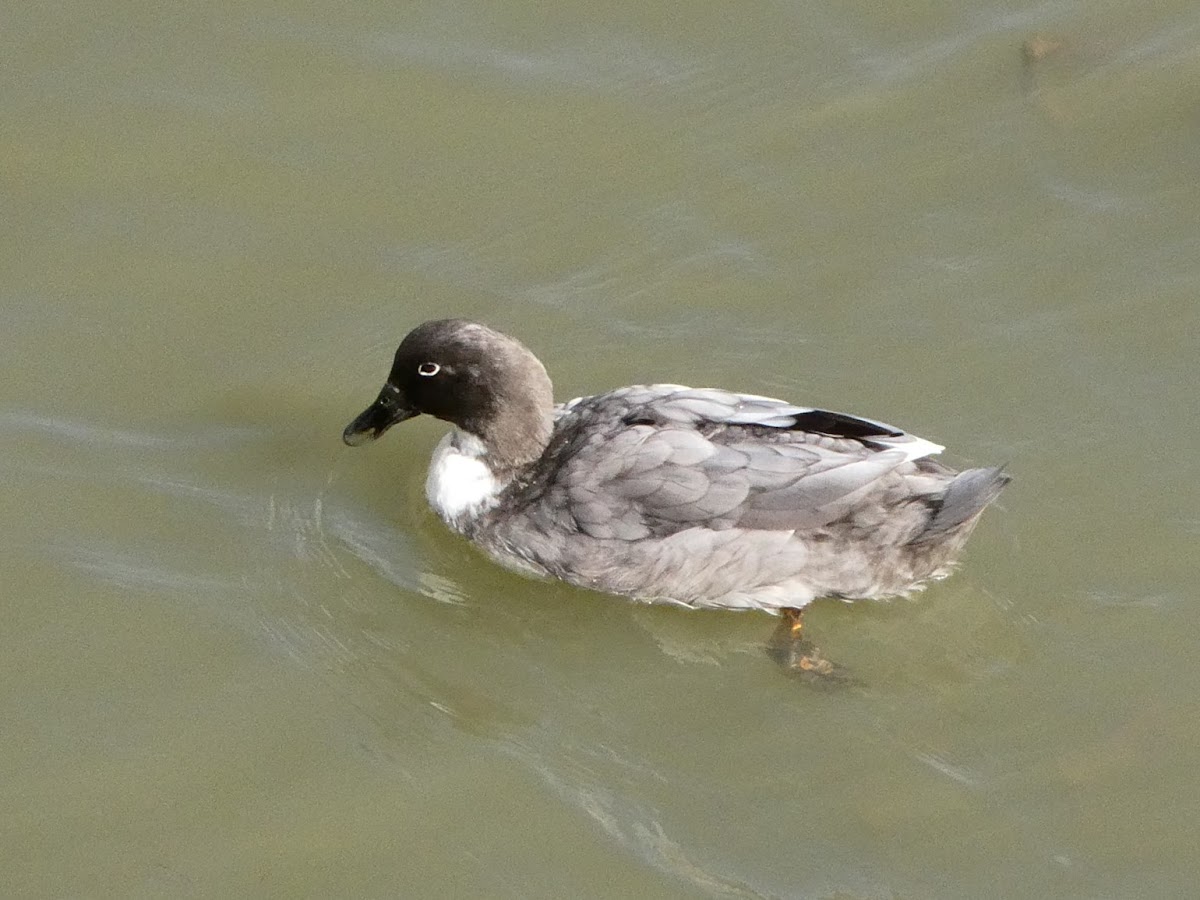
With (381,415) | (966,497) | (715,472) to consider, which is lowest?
(381,415)

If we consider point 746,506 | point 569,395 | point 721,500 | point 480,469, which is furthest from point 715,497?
point 569,395

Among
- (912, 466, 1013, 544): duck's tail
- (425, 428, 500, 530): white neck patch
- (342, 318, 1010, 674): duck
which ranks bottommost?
(425, 428, 500, 530): white neck patch

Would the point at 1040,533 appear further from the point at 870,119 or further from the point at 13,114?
the point at 13,114

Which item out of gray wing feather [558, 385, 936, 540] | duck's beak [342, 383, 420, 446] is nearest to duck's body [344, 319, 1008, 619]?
gray wing feather [558, 385, 936, 540]

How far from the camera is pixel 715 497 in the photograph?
8094 millimetres

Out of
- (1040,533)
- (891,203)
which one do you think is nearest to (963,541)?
(1040,533)

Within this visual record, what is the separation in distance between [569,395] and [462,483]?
99 centimetres

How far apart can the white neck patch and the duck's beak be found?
28 centimetres

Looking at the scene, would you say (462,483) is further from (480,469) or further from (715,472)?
(715,472)

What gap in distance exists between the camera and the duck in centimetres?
809

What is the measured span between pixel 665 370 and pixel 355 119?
254cm

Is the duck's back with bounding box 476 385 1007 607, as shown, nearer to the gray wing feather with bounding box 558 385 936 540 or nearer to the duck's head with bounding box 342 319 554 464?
the gray wing feather with bounding box 558 385 936 540

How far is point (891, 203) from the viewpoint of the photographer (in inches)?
399

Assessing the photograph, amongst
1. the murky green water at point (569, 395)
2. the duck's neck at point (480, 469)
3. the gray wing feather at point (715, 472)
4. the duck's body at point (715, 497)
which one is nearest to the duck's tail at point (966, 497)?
the duck's body at point (715, 497)
